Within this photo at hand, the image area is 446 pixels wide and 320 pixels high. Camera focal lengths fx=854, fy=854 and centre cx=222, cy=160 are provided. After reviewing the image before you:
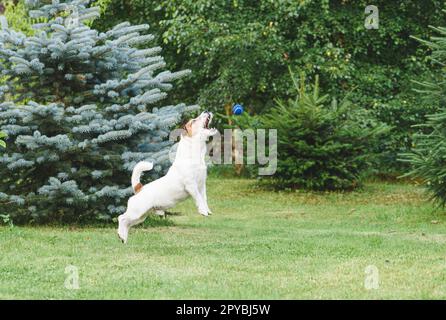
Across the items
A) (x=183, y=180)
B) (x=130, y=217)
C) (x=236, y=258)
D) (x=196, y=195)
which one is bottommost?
(x=236, y=258)

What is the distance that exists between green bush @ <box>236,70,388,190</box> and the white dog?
959 centimetres

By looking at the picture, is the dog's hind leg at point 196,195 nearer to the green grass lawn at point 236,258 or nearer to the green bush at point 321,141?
the green grass lawn at point 236,258

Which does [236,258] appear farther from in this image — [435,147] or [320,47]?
[320,47]

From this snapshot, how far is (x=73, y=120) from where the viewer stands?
41.2 ft

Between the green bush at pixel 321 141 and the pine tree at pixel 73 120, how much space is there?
638cm

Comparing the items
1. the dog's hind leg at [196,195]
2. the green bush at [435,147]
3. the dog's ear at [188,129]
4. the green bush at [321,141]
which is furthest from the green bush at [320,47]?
the dog's hind leg at [196,195]

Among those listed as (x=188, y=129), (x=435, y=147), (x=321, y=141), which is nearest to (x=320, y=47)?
(x=321, y=141)

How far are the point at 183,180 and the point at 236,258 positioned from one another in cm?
107

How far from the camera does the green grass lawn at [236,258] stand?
781cm

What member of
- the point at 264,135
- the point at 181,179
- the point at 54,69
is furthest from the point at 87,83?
the point at 264,135

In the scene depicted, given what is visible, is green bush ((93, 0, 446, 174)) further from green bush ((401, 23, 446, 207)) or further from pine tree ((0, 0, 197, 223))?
pine tree ((0, 0, 197, 223))

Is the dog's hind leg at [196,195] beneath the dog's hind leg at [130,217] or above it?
above

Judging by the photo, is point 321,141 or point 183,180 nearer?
point 183,180

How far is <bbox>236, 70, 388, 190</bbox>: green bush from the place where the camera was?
762 inches
